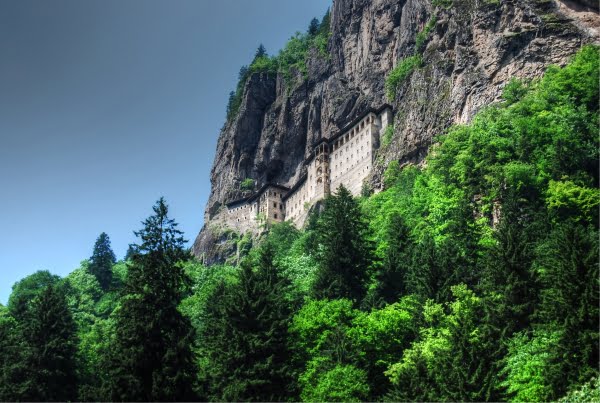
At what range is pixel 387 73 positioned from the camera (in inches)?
4498

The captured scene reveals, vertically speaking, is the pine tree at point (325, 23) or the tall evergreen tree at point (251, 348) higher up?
the pine tree at point (325, 23)

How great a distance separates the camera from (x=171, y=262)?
36.1 metres

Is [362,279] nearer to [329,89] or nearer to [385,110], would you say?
[385,110]

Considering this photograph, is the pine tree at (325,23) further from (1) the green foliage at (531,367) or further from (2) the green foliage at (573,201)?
(1) the green foliage at (531,367)

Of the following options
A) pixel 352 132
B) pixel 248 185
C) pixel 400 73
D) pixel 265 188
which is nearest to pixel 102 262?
pixel 265 188

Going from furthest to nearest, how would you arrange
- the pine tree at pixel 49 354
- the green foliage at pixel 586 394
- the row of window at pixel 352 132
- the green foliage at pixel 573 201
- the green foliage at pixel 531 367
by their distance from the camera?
the row of window at pixel 352 132, the green foliage at pixel 573 201, the pine tree at pixel 49 354, the green foliage at pixel 531 367, the green foliage at pixel 586 394

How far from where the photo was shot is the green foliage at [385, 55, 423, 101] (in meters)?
99.4

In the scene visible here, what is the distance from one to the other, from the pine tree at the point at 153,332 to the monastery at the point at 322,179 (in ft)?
216

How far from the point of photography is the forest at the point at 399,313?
30.2 m

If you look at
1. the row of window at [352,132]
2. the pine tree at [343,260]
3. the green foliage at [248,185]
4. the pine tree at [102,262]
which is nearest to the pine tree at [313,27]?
the green foliage at [248,185]

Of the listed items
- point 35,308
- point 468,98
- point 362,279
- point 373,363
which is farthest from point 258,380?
point 468,98

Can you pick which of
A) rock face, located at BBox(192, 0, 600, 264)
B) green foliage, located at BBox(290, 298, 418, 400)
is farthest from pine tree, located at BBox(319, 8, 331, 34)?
green foliage, located at BBox(290, 298, 418, 400)

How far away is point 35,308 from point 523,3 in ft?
201

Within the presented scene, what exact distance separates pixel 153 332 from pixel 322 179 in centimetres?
7922
